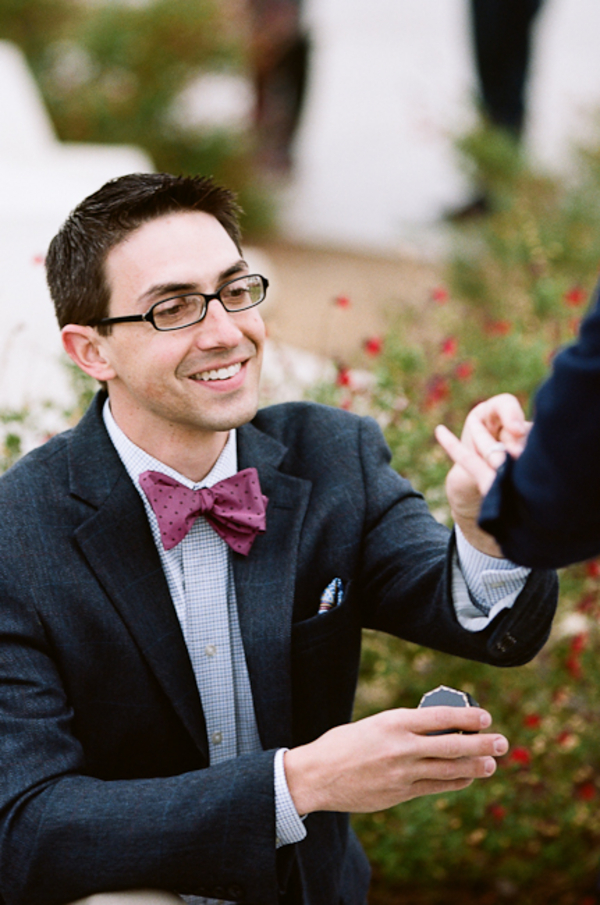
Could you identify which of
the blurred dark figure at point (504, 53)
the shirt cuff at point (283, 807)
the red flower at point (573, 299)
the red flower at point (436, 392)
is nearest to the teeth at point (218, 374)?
the shirt cuff at point (283, 807)

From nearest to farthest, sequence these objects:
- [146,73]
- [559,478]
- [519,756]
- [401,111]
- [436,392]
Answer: [559,478] → [519,756] → [436,392] → [146,73] → [401,111]

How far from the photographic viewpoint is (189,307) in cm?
172

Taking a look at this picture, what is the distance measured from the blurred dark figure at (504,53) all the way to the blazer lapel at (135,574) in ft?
18.0

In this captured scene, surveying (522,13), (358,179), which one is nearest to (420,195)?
(358,179)

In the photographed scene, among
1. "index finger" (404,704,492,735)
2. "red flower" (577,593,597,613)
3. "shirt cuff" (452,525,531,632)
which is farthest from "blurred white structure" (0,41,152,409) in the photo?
"red flower" (577,593,597,613)

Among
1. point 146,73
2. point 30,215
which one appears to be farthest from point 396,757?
point 146,73

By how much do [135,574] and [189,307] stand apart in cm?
43

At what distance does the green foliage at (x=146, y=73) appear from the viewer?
7.07 metres

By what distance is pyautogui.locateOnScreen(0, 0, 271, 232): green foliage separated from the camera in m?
7.07

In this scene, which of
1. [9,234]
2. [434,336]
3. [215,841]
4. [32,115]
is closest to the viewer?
[215,841]

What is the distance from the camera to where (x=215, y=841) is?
145cm

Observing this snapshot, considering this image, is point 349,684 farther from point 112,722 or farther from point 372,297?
point 372,297

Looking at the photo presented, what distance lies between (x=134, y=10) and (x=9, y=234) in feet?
13.1

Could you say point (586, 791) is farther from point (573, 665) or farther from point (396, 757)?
point (396, 757)
